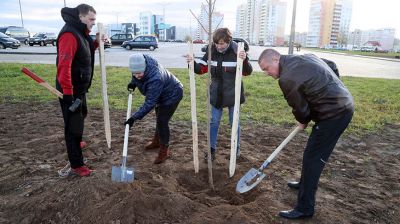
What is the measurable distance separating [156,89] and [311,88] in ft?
5.55

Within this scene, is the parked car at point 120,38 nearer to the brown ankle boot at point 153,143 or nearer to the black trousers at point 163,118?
the brown ankle boot at point 153,143

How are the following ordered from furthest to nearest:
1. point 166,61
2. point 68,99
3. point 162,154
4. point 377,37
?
point 377,37 → point 166,61 → point 162,154 → point 68,99

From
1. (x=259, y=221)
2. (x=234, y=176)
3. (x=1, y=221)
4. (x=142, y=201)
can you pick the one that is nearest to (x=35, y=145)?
(x=1, y=221)

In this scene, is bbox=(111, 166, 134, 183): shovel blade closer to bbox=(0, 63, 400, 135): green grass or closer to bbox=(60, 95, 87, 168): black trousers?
bbox=(60, 95, 87, 168): black trousers

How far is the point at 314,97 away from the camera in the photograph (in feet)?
9.07

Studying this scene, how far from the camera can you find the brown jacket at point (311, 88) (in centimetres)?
270

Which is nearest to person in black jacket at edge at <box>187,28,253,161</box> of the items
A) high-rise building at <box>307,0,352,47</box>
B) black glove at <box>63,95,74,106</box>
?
black glove at <box>63,95,74,106</box>

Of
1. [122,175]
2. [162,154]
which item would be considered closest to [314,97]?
[122,175]

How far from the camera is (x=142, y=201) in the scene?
3129 millimetres

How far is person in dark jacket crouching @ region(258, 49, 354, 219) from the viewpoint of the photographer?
2.71 metres

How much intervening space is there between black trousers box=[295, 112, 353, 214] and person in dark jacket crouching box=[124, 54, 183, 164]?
5.62 ft

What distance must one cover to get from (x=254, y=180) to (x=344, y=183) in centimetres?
114

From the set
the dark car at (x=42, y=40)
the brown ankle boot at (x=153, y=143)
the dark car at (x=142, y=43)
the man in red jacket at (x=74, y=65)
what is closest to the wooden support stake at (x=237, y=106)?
the brown ankle boot at (x=153, y=143)

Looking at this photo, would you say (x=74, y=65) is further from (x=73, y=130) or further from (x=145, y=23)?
(x=145, y=23)
